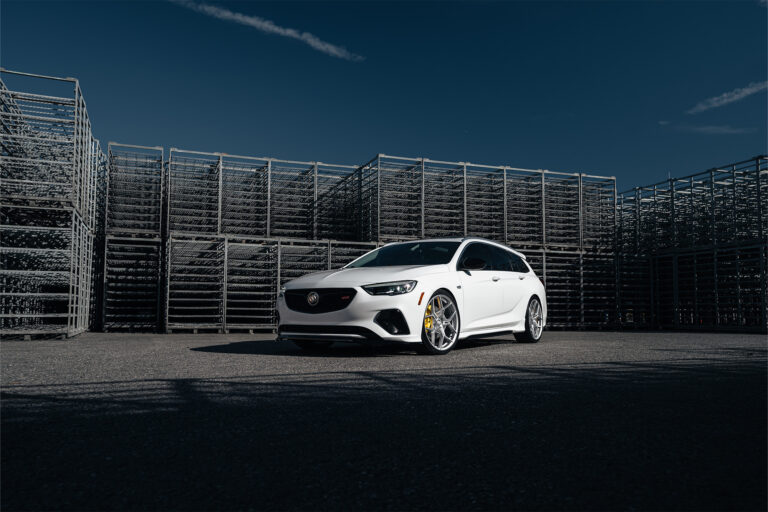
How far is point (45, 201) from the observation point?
1110cm

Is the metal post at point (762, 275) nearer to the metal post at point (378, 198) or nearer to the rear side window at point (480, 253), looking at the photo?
the metal post at point (378, 198)

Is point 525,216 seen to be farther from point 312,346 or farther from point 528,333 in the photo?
point 312,346

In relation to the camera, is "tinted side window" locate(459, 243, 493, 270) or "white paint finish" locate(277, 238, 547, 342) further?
"tinted side window" locate(459, 243, 493, 270)

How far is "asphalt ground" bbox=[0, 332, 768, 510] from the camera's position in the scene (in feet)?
7.53

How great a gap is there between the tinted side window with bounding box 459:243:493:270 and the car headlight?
53.9 inches

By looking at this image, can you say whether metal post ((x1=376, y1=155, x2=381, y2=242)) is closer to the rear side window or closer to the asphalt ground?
the rear side window

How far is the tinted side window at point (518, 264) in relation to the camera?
9.79m

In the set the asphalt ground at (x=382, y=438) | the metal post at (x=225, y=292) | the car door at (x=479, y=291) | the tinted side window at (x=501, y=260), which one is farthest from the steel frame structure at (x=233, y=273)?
the asphalt ground at (x=382, y=438)

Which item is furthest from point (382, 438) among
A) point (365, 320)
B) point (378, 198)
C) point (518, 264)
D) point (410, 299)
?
point (378, 198)

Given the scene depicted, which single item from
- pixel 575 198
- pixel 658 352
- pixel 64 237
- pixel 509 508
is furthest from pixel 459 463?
pixel 575 198

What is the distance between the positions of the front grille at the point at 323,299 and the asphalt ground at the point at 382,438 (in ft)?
4.49

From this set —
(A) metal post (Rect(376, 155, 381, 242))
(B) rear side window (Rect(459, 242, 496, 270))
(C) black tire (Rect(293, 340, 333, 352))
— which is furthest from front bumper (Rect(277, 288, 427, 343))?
Result: (A) metal post (Rect(376, 155, 381, 242))

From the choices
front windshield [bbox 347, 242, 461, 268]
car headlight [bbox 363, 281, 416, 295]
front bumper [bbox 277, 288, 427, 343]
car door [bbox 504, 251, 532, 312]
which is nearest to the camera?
front bumper [bbox 277, 288, 427, 343]

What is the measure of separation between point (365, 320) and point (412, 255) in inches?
73.0
